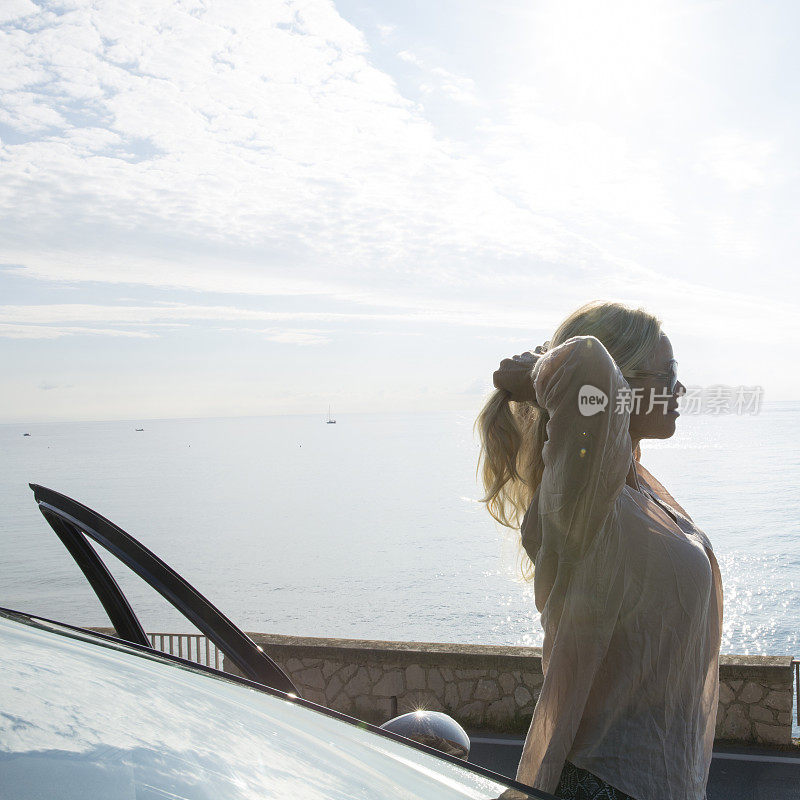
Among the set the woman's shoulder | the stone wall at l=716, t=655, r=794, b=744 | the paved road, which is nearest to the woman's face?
the woman's shoulder

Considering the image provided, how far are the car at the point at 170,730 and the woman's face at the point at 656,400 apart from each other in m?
0.80

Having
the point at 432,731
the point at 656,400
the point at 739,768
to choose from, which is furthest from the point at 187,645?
the point at 656,400

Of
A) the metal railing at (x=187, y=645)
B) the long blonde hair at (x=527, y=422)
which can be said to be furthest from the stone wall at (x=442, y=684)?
the long blonde hair at (x=527, y=422)

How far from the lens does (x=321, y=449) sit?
179 meters

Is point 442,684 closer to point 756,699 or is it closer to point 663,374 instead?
point 756,699

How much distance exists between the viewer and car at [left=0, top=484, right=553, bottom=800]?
0.92m

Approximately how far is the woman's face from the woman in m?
0.04

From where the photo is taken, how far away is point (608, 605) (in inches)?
58.4

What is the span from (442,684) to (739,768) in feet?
7.69

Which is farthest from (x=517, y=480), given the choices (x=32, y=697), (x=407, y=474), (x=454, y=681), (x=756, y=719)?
(x=407, y=474)

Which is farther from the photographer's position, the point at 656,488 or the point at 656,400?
the point at 656,488

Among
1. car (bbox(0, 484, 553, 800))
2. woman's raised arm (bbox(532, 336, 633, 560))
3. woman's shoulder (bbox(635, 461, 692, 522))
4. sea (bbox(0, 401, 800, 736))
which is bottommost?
sea (bbox(0, 401, 800, 736))

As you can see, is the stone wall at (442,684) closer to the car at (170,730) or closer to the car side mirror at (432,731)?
the car side mirror at (432,731)

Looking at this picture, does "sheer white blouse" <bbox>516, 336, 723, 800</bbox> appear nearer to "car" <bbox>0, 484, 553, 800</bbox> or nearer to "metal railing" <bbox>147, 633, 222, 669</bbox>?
"car" <bbox>0, 484, 553, 800</bbox>
